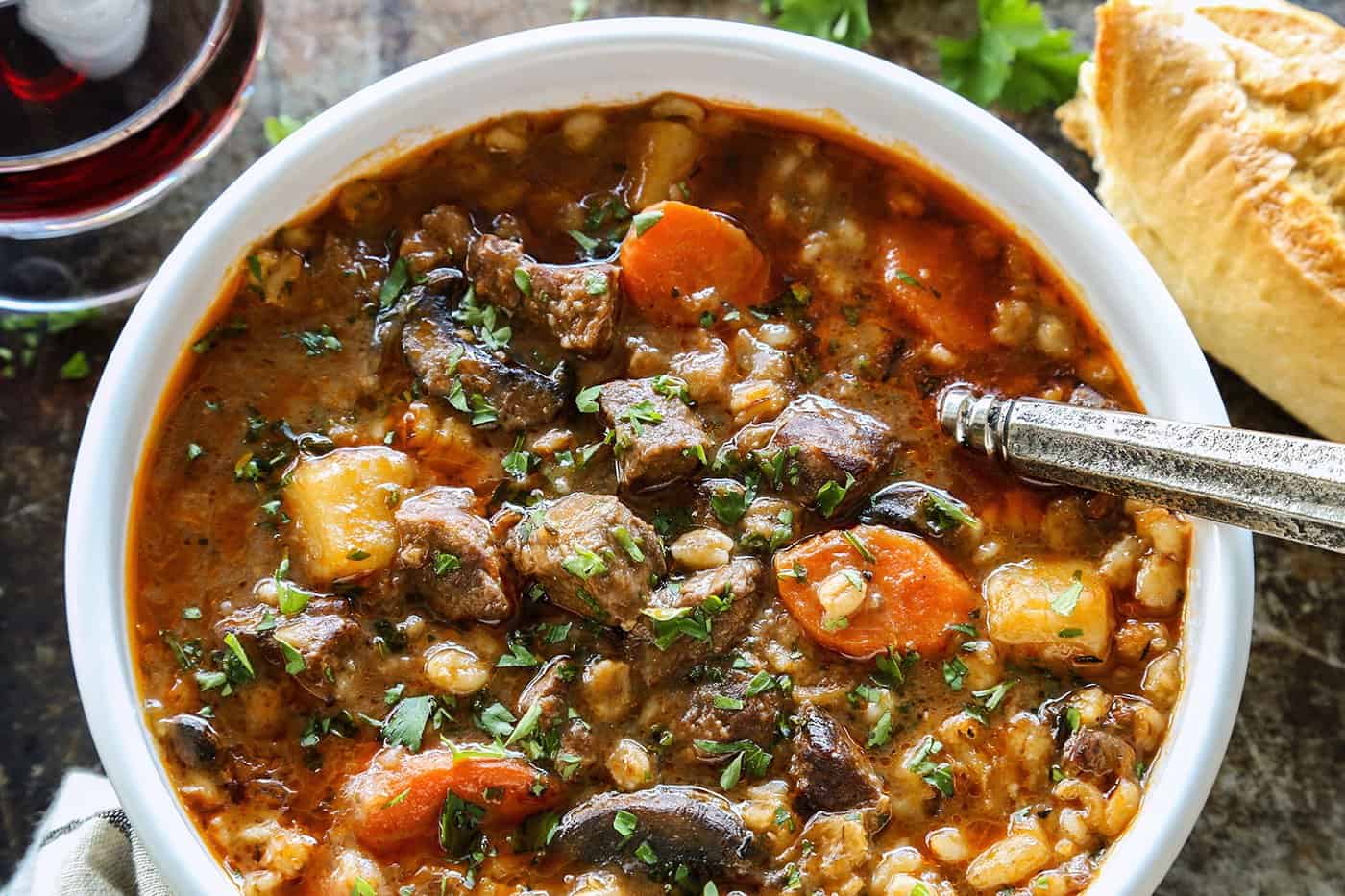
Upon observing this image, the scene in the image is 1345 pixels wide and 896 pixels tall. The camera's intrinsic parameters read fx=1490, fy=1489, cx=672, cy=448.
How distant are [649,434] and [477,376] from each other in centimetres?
42

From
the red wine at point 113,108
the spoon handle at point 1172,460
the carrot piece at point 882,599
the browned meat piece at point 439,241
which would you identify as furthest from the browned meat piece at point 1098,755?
the red wine at point 113,108

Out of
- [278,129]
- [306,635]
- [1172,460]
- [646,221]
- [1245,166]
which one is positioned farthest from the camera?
[278,129]

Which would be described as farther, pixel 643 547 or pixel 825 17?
pixel 825 17

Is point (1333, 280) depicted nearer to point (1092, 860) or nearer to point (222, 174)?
point (1092, 860)

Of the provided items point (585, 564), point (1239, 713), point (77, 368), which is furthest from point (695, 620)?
point (77, 368)

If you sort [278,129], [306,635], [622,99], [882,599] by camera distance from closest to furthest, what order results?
1. [306,635]
2. [882,599]
3. [622,99]
4. [278,129]

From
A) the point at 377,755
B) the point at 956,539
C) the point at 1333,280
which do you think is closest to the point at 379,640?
the point at 377,755

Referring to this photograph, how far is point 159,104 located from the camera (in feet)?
12.5

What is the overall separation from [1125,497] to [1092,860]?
30.3 inches

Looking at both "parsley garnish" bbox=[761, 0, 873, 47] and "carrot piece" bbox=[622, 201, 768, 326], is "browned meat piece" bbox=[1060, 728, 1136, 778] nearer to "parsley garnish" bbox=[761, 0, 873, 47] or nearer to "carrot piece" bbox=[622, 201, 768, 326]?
"carrot piece" bbox=[622, 201, 768, 326]

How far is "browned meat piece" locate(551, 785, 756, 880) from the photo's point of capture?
308cm

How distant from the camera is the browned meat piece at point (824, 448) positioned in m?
3.22

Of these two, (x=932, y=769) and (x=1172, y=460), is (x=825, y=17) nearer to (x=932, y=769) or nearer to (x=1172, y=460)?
(x=1172, y=460)

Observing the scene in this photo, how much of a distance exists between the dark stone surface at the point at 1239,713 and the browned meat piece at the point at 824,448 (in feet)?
4.10
